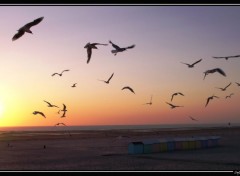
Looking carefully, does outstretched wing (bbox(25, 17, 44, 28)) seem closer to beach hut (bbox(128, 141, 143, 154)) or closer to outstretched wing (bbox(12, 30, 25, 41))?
outstretched wing (bbox(12, 30, 25, 41))

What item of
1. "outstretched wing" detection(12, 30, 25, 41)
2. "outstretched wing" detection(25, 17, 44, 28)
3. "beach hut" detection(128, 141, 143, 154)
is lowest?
"beach hut" detection(128, 141, 143, 154)

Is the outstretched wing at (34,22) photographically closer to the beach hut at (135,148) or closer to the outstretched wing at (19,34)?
the outstretched wing at (19,34)

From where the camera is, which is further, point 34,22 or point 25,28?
point 25,28

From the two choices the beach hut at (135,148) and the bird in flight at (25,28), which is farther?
the beach hut at (135,148)

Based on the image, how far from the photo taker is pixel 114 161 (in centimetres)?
4297

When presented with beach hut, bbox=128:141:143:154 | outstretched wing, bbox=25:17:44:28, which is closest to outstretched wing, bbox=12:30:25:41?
outstretched wing, bbox=25:17:44:28

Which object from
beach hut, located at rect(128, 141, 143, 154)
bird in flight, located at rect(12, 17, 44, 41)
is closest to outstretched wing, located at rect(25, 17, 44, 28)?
bird in flight, located at rect(12, 17, 44, 41)

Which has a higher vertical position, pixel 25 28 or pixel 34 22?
pixel 34 22

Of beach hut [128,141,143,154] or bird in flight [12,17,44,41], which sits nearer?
bird in flight [12,17,44,41]

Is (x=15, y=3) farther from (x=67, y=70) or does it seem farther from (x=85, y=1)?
(x=67, y=70)

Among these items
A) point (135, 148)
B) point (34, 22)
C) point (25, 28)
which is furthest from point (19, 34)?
point (135, 148)

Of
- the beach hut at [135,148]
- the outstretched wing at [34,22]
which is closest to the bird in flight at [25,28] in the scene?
the outstretched wing at [34,22]

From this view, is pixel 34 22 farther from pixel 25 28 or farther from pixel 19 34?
pixel 19 34

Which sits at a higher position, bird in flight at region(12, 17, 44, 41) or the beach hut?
bird in flight at region(12, 17, 44, 41)
